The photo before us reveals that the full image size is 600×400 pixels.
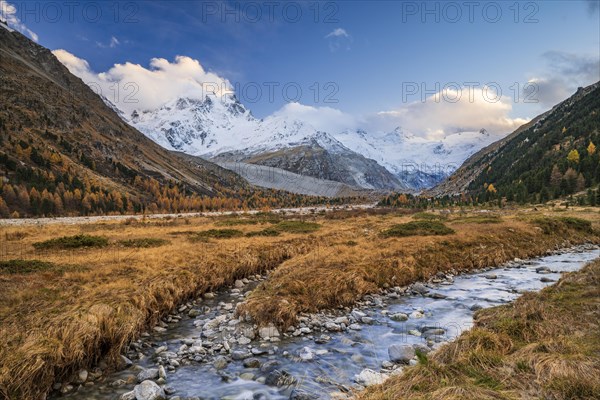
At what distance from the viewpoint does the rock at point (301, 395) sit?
9344 millimetres

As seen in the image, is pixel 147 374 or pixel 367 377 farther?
pixel 147 374

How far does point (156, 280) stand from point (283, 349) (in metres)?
8.04

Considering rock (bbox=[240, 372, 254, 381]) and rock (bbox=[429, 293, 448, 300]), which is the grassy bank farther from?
rock (bbox=[429, 293, 448, 300])

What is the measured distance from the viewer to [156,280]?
1736cm

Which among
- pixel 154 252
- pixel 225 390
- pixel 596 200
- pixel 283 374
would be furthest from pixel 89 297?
pixel 596 200

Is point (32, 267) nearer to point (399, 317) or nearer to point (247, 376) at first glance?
point (247, 376)

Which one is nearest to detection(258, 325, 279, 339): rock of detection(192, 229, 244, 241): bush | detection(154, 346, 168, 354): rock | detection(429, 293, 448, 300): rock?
detection(154, 346, 168, 354): rock

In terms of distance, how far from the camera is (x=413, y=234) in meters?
33.7

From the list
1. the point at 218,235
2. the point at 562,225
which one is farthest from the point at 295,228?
the point at 562,225

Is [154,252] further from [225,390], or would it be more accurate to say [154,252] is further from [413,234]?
[413,234]

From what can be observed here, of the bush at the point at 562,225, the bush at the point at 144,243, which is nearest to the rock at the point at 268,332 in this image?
the bush at the point at 144,243

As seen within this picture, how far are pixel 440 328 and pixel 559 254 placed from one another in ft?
82.1

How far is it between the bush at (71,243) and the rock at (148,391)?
831 inches

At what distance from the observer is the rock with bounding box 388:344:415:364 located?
1146cm
